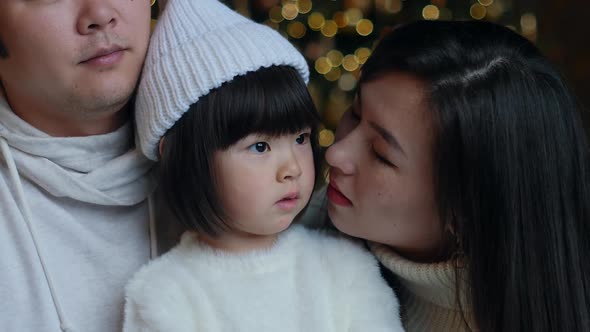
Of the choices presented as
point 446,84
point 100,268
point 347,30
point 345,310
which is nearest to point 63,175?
point 100,268

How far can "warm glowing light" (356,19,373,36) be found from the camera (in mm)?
2281

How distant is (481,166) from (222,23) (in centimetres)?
46

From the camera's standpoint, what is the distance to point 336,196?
3.77 ft

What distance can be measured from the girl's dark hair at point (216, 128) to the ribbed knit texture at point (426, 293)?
28 cm

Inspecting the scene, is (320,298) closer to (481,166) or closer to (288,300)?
(288,300)

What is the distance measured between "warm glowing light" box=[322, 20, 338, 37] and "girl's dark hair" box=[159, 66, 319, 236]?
4.06ft

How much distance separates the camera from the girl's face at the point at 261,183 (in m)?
1.02

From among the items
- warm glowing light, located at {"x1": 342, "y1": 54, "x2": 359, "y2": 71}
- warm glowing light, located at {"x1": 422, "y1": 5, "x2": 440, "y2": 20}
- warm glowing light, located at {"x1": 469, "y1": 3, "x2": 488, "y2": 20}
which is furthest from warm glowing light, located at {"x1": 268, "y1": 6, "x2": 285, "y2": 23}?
warm glowing light, located at {"x1": 469, "y1": 3, "x2": 488, "y2": 20}

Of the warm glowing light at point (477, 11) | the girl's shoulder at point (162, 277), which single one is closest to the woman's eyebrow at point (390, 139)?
the girl's shoulder at point (162, 277)

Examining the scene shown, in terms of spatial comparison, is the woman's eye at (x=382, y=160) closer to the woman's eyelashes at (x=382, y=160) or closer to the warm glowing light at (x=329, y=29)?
the woman's eyelashes at (x=382, y=160)

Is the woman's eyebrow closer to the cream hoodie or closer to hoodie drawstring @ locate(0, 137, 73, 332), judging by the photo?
the cream hoodie

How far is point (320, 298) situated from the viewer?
41.3 inches

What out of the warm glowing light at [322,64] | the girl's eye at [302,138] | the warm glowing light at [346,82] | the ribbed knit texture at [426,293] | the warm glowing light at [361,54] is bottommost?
the warm glowing light at [346,82]

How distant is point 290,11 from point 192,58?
1290 mm
